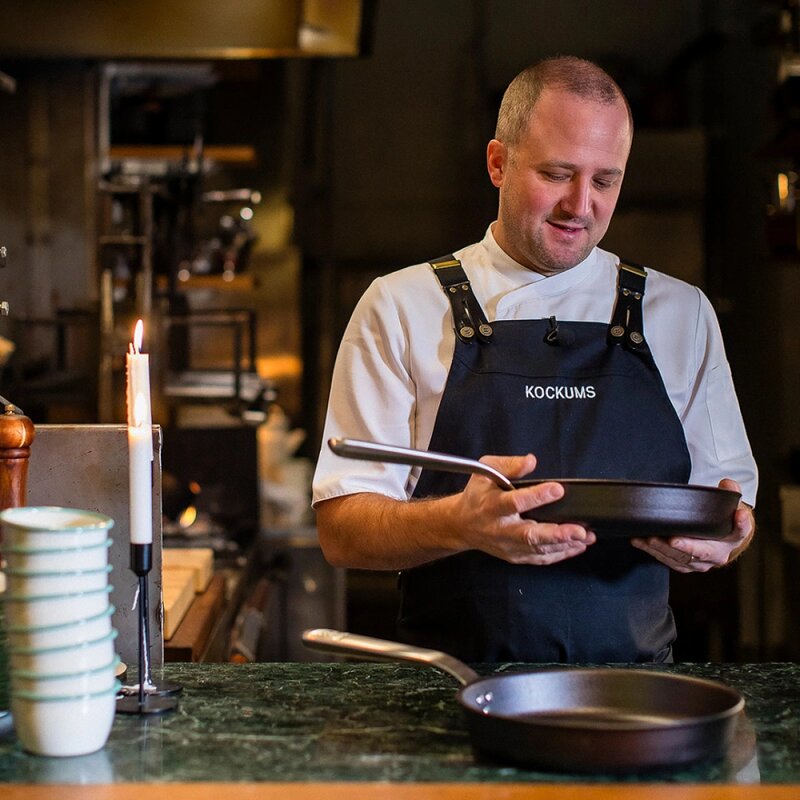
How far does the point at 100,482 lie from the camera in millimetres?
1652

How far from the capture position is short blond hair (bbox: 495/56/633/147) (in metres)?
1.94

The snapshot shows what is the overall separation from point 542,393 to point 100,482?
68 centimetres

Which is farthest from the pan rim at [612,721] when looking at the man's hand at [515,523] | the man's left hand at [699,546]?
the man's left hand at [699,546]

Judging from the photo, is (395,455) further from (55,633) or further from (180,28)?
(180,28)

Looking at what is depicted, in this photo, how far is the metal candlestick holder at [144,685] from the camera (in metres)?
1.40

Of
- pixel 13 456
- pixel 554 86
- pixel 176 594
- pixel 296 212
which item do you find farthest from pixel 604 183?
pixel 296 212

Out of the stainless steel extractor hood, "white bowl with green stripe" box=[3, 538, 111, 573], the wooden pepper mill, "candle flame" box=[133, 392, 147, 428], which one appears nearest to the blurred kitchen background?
the stainless steel extractor hood

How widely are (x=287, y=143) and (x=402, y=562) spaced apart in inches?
173

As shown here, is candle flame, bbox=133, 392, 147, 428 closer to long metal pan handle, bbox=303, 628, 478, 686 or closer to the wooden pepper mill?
the wooden pepper mill

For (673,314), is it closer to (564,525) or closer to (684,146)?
(564,525)

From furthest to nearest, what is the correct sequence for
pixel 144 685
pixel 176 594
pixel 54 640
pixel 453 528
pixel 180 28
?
1. pixel 180 28
2. pixel 176 594
3. pixel 453 528
4. pixel 144 685
5. pixel 54 640

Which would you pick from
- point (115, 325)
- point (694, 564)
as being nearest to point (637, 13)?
point (115, 325)

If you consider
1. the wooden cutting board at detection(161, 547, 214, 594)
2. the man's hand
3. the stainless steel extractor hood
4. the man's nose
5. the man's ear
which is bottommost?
the wooden cutting board at detection(161, 547, 214, 594)

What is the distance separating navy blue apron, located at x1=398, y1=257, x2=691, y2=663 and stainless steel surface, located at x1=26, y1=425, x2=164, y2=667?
1.58 ft
